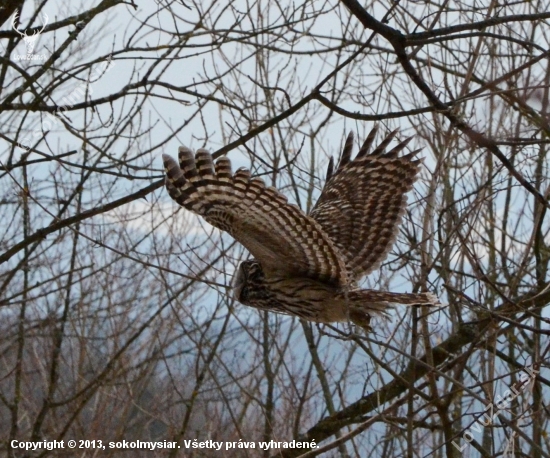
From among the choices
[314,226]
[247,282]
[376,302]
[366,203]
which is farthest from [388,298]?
[366,203]

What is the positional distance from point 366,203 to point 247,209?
5.31 ft

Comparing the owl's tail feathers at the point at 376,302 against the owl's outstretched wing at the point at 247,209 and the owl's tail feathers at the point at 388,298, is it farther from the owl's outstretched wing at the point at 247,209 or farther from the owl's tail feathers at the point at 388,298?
the owl's outstretched wing at the point at 247,209

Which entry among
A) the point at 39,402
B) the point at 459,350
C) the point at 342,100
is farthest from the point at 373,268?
the point at 39,402

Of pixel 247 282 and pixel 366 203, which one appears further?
pixel 366 203

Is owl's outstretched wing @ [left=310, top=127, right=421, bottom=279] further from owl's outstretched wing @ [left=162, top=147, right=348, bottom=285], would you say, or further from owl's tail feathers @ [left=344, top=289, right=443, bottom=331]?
owl's outstretched wing @ [left=162, top=147, right=348, bottom=285]

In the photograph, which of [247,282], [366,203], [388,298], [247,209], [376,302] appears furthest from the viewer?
[366,203]

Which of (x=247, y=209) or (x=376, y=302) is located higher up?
(x=247, y=209)

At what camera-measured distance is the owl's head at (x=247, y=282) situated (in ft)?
16.2

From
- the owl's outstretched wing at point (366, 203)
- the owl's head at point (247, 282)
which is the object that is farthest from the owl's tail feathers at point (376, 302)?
the owl's head at point (247, 282)

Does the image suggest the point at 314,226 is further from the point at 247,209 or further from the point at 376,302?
the point at 376,302

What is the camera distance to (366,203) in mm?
5785

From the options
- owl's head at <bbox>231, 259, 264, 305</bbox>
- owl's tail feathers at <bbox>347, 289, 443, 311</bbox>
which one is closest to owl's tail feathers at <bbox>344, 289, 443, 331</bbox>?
owl's tail feathers at <bbox>347, 289, 443, 311</bbox>

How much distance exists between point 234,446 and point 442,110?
4.27 meters

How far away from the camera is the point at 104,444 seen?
6.91 m
